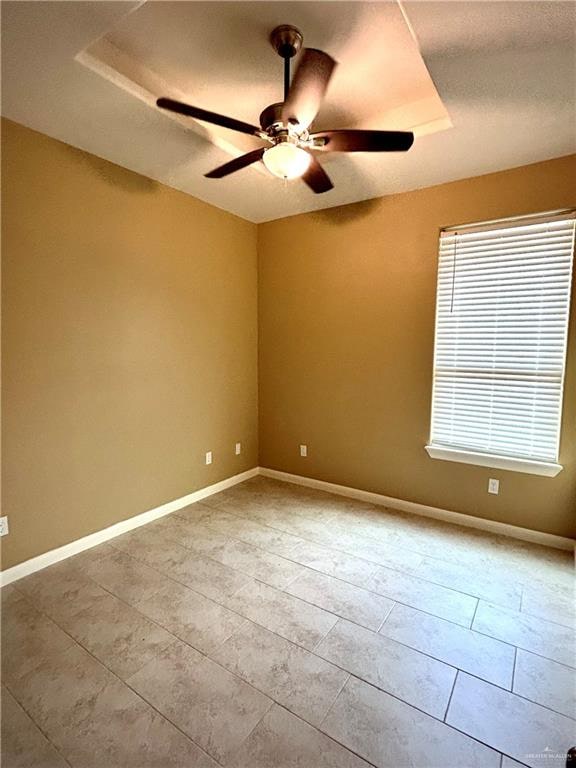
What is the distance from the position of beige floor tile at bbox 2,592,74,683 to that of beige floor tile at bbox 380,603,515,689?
1562mm

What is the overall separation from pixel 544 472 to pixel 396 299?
1.69m

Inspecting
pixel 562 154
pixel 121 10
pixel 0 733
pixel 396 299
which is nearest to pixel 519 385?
pixel 396 299

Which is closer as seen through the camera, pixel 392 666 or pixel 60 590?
pixel 392 666

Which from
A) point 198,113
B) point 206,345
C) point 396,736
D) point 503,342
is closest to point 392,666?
point 396,736

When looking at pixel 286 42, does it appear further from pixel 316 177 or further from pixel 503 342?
pixel 503 342

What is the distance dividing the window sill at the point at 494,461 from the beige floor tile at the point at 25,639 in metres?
2.67

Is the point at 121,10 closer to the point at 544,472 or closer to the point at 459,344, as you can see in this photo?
the point at 459,344

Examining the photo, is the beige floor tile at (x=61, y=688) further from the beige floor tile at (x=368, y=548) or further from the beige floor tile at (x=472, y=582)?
the beige floor tile at (x=472, y=582)

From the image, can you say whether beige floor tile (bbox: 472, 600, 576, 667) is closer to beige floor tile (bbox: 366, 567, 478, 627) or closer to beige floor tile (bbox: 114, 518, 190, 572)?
beige floor tile (bbox: 366, 567, 478, 627)

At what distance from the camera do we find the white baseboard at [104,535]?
223 centimetres

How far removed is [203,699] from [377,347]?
261cm

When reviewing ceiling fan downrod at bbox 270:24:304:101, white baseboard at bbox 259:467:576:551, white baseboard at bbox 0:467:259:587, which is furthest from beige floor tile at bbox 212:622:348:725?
ceiling fan downrod at bbox 270:24:304:101

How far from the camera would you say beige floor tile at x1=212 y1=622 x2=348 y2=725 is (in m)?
1.45

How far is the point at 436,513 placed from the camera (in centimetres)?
306
